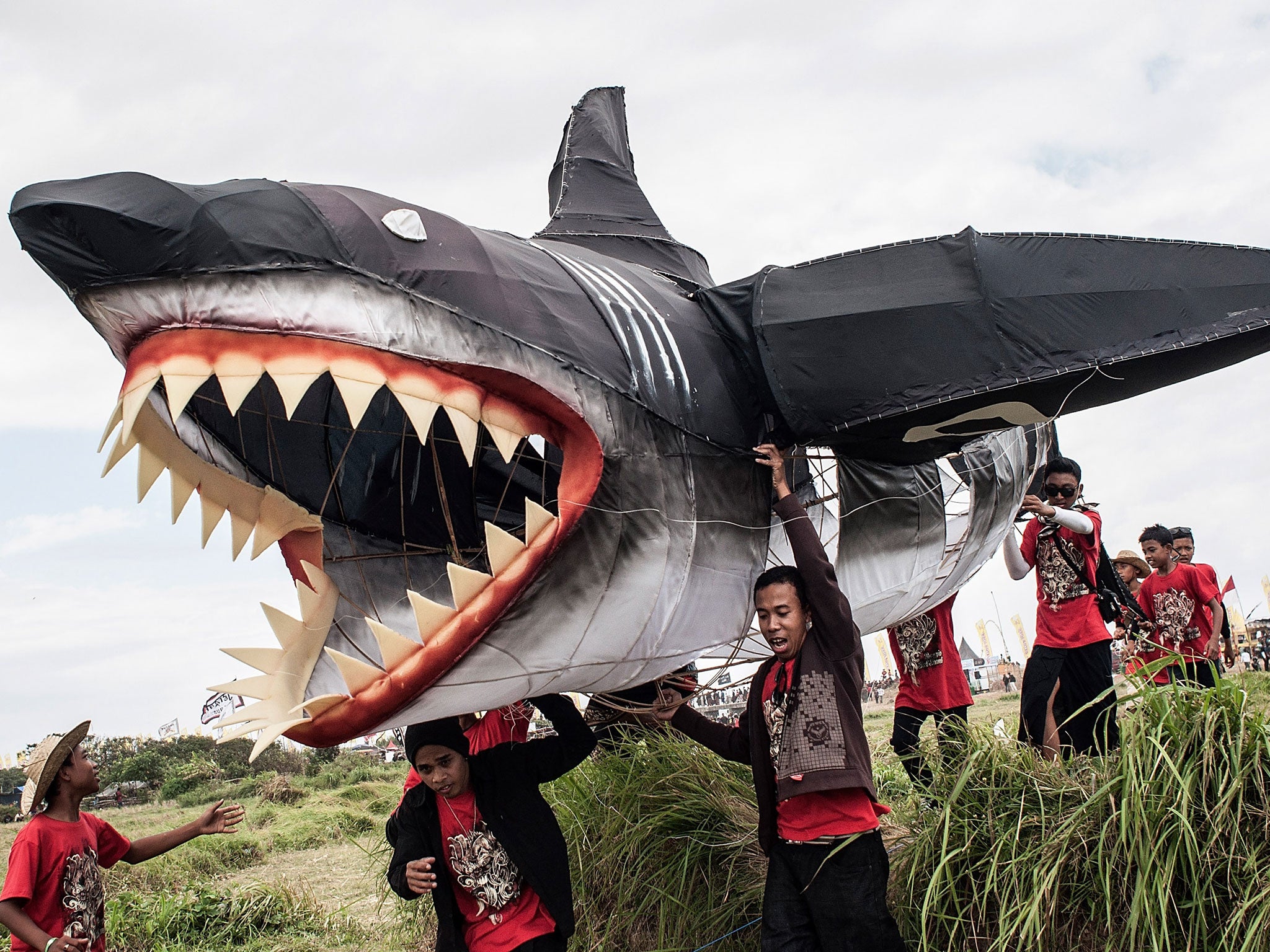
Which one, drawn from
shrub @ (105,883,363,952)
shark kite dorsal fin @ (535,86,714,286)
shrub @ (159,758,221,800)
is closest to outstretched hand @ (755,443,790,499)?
shark kite dorsal fin @ (535,86,714,286)

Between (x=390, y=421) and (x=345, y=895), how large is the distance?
11.6 ft

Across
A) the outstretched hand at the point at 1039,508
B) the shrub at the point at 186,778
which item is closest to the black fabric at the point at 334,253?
the outstretched hand at the point at 1039,508

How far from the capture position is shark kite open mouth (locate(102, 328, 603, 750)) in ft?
9.11

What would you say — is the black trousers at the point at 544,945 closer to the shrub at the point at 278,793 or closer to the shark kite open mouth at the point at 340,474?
the shark kite open mouth at the point at 340,474

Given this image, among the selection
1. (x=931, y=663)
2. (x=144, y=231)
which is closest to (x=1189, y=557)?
(x=931, y=663)

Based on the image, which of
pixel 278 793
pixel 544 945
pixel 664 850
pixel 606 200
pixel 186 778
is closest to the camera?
pixel 544 945

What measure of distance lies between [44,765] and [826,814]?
8.68 ft

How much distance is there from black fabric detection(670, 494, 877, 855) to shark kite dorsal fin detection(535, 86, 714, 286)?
5.24 ft

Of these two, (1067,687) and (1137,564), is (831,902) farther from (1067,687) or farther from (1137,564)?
(1137,564)

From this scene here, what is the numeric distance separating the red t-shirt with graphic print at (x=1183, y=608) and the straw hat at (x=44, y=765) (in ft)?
19.0

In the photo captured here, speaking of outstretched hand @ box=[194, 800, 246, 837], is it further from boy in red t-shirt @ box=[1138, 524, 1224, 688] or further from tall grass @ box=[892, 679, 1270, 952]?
boy in red t-shirt @ box=[1138, 524, 1224, 688]

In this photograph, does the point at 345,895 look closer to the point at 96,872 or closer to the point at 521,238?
the point at 96,872

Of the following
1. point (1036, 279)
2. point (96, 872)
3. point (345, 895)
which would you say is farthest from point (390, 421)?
point (345, 895)

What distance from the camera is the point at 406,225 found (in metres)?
2.97
